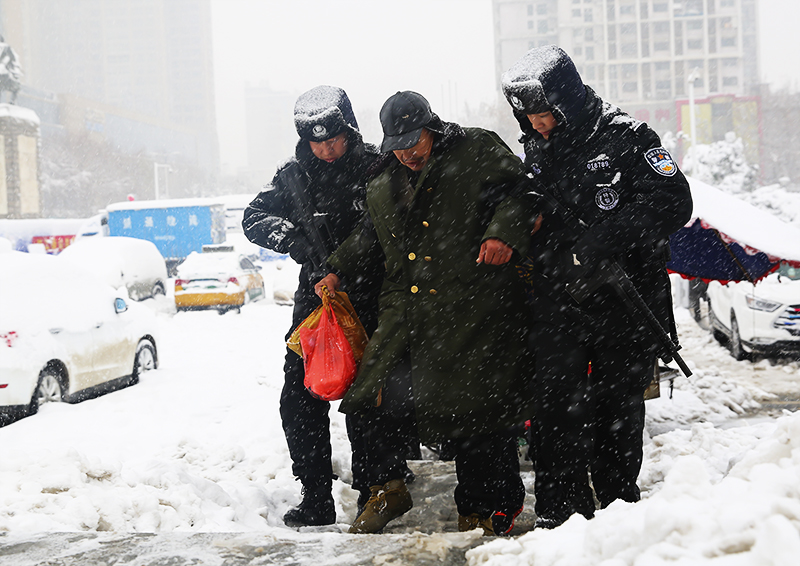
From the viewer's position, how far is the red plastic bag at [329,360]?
349cm

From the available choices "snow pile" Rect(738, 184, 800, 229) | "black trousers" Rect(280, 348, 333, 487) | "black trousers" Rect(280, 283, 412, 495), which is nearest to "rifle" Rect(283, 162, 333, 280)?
"black trousers" Rect(280, 283, 412, 495)

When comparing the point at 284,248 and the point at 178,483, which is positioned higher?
the point at 284,248

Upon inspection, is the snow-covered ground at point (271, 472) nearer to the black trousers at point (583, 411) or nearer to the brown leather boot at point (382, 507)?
the brown leather boot at point (382, 507)

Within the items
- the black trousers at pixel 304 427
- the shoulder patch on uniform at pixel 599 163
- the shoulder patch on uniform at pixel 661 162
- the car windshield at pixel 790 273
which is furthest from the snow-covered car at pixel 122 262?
the shoulder patch on uniform at pixel 661 162

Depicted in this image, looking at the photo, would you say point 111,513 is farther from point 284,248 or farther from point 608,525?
point 608,525

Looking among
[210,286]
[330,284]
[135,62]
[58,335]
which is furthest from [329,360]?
[135,62]

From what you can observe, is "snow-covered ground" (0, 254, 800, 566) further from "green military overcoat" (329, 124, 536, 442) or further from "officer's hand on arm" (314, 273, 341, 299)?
"officer's hand on arm" (314, 273, 341, 299)

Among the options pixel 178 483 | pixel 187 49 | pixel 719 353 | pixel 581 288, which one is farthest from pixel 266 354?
pixel 187 49

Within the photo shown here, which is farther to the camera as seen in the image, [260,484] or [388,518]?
[260,484]

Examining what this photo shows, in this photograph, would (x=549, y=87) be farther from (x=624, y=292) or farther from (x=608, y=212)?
(x=624, y=292)

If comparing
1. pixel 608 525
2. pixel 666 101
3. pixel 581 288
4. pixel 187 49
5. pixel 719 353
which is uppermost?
pixel 187 49

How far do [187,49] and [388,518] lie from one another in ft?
612

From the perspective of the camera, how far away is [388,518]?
347 centimetres

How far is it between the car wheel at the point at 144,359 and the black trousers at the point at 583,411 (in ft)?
24.8
